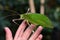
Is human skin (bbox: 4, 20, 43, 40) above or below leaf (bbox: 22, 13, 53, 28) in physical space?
below

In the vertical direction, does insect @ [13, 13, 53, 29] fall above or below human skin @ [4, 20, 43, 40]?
above

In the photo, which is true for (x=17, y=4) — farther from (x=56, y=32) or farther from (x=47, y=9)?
(x=56, y=32)

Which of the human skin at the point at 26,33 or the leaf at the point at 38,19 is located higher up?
the leaf at the point at 38,19

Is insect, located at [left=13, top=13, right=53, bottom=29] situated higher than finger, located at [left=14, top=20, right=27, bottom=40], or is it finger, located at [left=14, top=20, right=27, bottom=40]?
insect, located at [left=13, top=13, right=53, bottom=29]

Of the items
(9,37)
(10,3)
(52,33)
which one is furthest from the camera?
(52,33)

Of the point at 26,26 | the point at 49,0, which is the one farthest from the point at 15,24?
the point at 49,0

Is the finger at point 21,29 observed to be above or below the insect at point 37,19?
below

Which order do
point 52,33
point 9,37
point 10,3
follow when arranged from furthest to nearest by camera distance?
point 52,33 < point 10,3 < point 9,37

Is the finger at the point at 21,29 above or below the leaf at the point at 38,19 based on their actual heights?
below

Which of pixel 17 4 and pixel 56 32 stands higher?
pixel 17 4

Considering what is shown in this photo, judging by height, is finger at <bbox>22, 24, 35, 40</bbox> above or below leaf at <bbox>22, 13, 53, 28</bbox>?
below

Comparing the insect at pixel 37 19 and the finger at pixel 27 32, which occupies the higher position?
the insect at pixel 37 19
